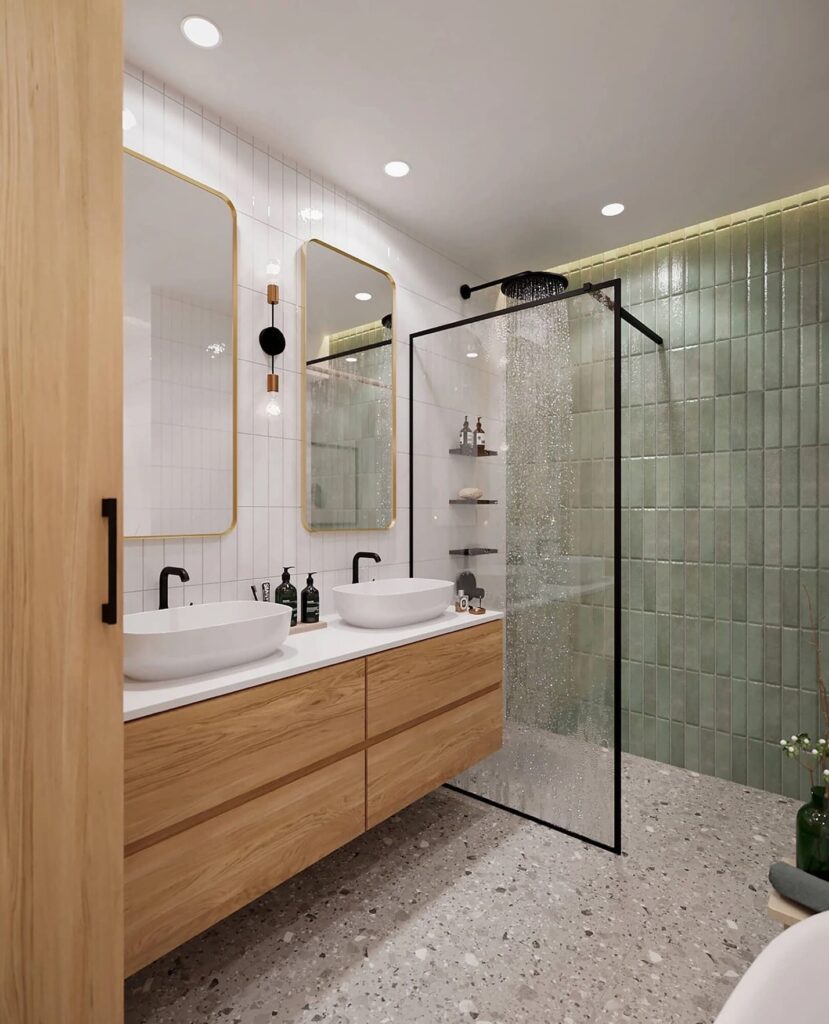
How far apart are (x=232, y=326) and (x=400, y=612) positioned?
1189 millimetres

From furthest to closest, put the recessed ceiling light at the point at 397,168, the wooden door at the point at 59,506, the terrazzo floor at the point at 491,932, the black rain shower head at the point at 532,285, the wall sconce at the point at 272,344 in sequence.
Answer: the black rain shower head at the point at 532,285
the recessed ceiling light at the point at 397,168
the wall sconce at the point at 272,344
the terrazzo floor at the point at 491,932
the wooden door at the point at 59,506

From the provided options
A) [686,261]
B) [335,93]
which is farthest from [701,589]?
[335,93]

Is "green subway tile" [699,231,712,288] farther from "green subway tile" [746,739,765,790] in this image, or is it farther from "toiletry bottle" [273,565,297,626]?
"toiletry bottle" [273,565,297,626]

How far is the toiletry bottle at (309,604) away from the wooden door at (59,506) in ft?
3.50

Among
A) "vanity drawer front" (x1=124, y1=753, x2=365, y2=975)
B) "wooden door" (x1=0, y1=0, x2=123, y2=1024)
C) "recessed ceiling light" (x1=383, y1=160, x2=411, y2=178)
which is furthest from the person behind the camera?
"recessed ceiling light" (x1=383, y1=160, x2=411, y2=178)

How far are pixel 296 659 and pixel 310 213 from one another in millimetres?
1796

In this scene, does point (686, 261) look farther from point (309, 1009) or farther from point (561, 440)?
point (309, 1009)

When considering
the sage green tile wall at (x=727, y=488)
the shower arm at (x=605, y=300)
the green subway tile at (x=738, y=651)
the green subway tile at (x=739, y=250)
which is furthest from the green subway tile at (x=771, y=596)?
the green subway tile at (x=739, y=250)

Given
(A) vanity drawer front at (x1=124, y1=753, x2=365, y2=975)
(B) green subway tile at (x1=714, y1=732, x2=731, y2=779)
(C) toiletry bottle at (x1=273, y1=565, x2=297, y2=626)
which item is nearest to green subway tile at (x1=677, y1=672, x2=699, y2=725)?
(B) green subway tile at (x1=714, y1=732, x2=731, y2=779)

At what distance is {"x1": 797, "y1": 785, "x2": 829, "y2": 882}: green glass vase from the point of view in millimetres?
1659

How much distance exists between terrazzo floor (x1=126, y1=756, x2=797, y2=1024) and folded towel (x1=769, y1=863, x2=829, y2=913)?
254 mm

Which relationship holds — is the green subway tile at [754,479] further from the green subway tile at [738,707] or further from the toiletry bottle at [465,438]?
the toiletry bottle at [465,438]

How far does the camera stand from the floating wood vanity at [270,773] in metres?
1.26

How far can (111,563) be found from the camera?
3.43ft
